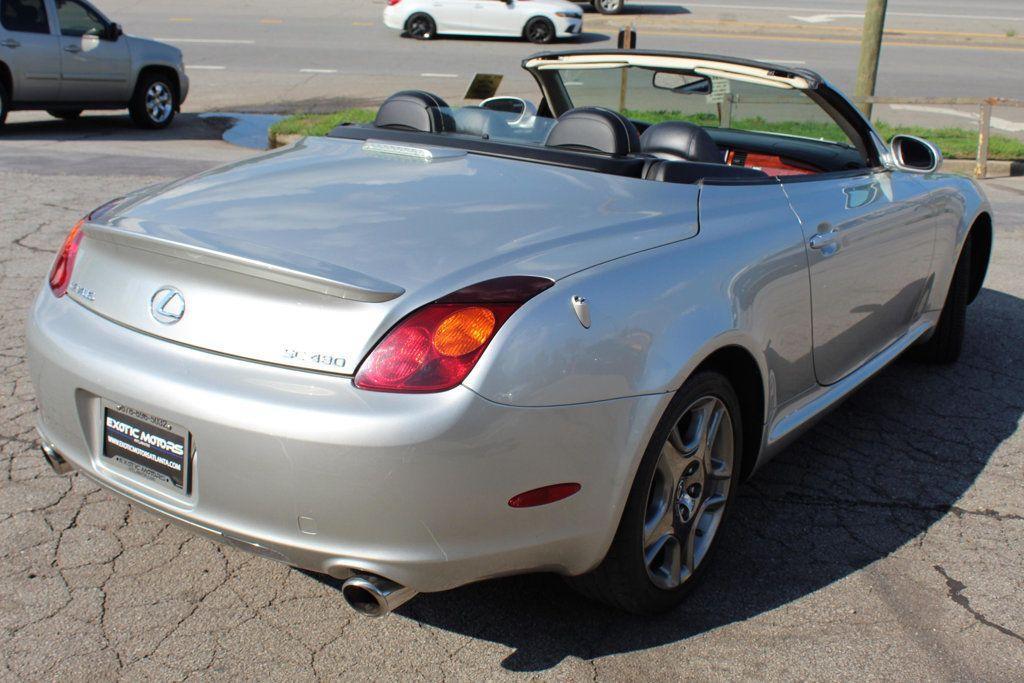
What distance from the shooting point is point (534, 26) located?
21.6 meters

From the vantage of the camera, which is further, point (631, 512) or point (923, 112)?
point (923, 112)

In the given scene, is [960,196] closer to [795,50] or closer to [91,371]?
[91,371]

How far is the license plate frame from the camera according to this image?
2578 millimetres

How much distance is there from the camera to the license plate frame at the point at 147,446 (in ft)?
8.46

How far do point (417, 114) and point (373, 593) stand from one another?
2.10 m

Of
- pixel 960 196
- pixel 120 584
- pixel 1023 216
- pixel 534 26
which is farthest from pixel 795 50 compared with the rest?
pixel 120 584

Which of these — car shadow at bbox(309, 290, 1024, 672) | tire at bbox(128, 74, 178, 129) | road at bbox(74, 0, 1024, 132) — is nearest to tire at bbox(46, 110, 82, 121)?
tire at bbox(128, 74, 178, 129)

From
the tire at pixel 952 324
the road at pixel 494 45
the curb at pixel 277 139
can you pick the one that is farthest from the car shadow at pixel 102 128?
the tire at pixel 952 324

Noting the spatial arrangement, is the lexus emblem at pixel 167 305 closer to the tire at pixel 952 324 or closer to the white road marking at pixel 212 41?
the tire at pixel 952 324

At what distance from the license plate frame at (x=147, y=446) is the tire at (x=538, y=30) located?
1988 cm

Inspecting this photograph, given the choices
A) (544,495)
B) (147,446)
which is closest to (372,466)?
(544,495)

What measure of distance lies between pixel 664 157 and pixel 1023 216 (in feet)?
21.6

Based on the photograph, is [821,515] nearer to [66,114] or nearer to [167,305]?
[167,305]

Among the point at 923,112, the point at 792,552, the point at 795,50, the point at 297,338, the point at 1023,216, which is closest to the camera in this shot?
the point at 297,338
